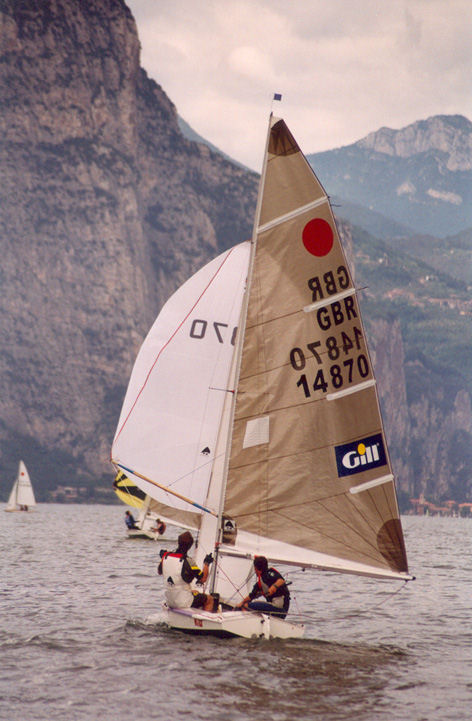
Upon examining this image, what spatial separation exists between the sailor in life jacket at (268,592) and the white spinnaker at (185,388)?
346 cm

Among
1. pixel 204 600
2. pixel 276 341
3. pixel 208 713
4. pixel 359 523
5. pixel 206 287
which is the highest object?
pixel 206 287

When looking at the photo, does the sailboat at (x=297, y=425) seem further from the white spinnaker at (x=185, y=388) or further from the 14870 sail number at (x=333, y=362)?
the white spinnaker at (x=185, y=388)

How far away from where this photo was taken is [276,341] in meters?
26.8

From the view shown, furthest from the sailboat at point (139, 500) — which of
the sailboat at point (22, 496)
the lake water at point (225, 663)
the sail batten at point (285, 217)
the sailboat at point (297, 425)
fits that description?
the sailboat at point (22, 496)

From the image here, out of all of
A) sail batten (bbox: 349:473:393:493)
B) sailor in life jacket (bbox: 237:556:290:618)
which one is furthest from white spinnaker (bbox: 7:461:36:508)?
sail batten (bbox: 349:473:393:493)

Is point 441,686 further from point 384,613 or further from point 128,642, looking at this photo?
point 384,613

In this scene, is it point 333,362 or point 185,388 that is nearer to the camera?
point 333,362

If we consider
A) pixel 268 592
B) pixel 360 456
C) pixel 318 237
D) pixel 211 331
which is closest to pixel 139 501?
pixel 211 331

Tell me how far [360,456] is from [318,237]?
18.3 ft

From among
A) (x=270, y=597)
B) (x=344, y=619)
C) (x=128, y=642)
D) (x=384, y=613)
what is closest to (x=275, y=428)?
(x=270, y=597)

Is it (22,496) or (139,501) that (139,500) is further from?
(22,496)

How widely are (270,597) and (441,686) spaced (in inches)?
189

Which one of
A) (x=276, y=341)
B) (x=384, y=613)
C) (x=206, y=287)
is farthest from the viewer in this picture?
(x=384, y=613)

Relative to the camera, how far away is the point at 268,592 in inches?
1066
